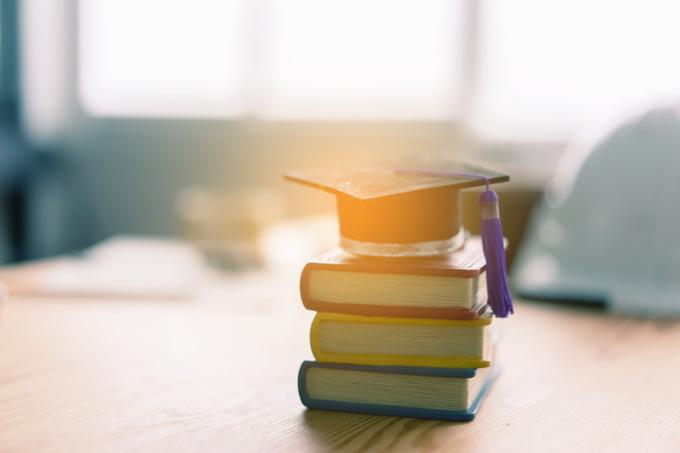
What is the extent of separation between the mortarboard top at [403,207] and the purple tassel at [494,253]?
2cm

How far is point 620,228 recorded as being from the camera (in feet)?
4.66

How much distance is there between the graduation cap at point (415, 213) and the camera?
0.76 meters

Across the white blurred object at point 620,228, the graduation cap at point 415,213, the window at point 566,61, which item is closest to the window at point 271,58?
the window at point 566,61

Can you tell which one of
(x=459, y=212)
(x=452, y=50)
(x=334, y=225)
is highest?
(x=452, y=50)

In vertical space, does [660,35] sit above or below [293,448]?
above

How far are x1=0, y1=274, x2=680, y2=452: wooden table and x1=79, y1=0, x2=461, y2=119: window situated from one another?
259 cm

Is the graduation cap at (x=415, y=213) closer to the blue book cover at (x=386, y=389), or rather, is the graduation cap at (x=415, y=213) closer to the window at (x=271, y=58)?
the blue book cover at (x=386, y=389)

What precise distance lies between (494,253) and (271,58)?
333 cm

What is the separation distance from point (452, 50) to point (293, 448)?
3.21m

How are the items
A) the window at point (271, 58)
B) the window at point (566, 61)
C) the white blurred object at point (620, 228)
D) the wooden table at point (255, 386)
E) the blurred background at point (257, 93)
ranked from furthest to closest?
1. the window at point (271, 58)
2. the blurred background at point (257, 93)
3. the window at point (566, 61)
4. the white blurred object at point (620, 228)
5. the wooden table at point (255, 386)

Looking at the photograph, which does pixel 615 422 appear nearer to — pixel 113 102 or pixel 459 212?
pixel 459 212

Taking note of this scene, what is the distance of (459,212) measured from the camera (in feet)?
2.71

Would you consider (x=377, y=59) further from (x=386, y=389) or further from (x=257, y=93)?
(x=386, y=389)

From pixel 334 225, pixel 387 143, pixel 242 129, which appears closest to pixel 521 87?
pixel 387 143
